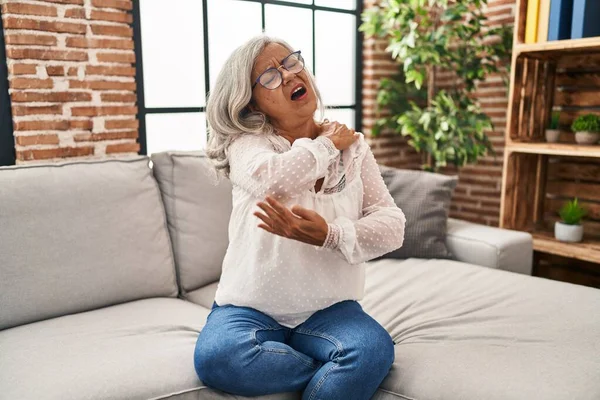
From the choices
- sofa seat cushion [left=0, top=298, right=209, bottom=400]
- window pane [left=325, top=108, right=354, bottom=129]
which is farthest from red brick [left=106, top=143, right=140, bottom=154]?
window pane [left=325, top=108, right=354, bottom=129]

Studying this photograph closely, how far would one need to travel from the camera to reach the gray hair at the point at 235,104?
1460 mm

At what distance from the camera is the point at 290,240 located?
1438 millimetres

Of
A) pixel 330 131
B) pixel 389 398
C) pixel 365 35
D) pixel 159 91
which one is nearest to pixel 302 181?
pixel 330 131

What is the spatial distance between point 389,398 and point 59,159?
5.32 ft

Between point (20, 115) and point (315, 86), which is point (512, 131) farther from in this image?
point (20, 115)

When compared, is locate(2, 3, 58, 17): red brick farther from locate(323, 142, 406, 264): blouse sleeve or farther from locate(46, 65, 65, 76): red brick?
locate(323, 142, 406, 264): blouse sleeve

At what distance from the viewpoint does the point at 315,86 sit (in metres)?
1.56

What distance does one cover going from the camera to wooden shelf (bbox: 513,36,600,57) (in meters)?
2.37

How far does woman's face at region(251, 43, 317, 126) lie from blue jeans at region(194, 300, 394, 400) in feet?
1.75

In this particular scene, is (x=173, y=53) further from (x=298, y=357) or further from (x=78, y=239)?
(x=298, y=357)

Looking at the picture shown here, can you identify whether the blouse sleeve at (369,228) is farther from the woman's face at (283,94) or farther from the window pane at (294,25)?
the window pane at (294,25)

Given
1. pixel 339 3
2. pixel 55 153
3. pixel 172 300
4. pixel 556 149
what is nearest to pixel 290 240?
pixel 172 300

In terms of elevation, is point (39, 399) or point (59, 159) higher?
point (59, 159)

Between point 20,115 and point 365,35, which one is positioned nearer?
point 20,115
